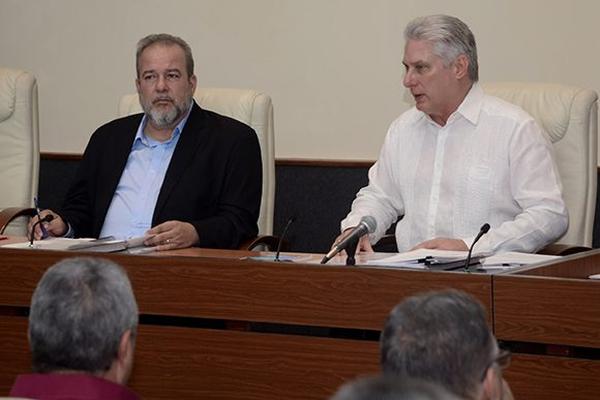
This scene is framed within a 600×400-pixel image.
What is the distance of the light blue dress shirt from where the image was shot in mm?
4672

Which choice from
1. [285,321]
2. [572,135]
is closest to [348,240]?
[285,321]

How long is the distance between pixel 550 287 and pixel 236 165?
188 cm

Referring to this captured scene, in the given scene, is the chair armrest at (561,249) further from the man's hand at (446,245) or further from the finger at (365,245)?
the finger at (365,245)

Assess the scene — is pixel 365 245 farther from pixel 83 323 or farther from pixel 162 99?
pixel 83 323

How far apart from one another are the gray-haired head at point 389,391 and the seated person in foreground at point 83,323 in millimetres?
765

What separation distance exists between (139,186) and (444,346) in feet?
9.87

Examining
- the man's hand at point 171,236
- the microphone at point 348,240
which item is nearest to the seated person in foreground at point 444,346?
the microphone at point 348,240

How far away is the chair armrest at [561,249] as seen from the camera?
4.17 metres

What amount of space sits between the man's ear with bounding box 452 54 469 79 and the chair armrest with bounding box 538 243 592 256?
2.18 feet

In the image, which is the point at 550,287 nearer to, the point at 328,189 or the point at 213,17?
the point at 328,189

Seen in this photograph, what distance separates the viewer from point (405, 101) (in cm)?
546

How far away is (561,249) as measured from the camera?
13.9ft

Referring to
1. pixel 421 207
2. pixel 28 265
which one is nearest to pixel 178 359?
pixel 28 265

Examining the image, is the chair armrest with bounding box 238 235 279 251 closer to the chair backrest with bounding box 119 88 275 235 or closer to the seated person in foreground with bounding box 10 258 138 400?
the chair backrest with bounding box 119 88 275 235
